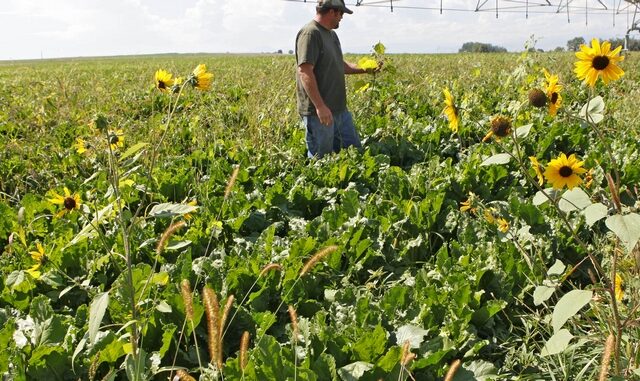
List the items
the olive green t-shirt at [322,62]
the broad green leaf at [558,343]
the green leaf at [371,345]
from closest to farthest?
the broad green leaf at [558,343]
the green leaf at [371,345]
the olive green t-shirt at [322,62]

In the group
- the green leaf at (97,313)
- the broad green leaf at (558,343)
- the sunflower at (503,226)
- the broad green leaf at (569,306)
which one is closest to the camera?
the green leaf at (97,313)

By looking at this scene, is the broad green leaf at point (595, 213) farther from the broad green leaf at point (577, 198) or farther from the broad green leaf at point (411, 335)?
the broad green leaf at point (411, 335)

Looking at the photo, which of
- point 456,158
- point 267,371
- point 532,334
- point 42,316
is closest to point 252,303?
point 267,371

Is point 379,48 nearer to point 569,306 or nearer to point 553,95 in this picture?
point 553,95

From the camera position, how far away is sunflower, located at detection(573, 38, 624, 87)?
6.39 ft

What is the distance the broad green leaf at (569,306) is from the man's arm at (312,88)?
3.77 meters

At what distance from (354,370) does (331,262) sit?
1.14 meters

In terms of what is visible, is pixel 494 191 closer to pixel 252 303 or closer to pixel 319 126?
A: pixel 319 126

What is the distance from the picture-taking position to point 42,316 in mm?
2617

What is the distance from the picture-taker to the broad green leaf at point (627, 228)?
1592 mm

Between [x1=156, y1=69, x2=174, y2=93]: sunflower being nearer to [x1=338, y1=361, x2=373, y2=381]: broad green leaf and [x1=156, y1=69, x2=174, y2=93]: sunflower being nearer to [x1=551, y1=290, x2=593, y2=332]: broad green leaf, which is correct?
[x1=338, y1=361, x2=373, y2=381]: broad green leaf

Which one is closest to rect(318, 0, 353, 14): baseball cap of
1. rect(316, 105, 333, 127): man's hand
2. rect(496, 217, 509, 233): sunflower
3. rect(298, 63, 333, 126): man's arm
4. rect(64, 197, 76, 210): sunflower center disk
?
rect(298, 63, 333, 126): man's arm

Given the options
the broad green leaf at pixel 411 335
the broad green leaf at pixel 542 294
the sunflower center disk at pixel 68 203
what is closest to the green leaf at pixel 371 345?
the broad green leaf at pixel 411 335

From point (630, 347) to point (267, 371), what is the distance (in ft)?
4.79
